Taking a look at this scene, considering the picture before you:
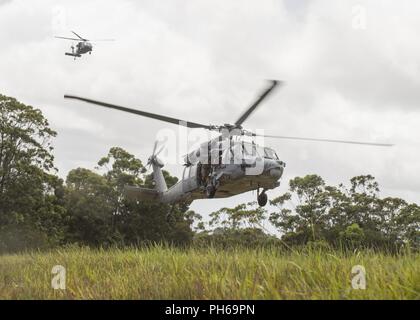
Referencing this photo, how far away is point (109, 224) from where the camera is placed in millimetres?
40562

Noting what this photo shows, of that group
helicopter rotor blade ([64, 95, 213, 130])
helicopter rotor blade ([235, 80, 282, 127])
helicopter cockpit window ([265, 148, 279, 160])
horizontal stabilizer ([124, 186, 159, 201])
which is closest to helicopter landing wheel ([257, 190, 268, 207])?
helicopter cockpit window ([265, 148, 279, 160])

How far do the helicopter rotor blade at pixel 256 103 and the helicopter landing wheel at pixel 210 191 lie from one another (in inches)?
93.7

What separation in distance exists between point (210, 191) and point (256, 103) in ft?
12.3

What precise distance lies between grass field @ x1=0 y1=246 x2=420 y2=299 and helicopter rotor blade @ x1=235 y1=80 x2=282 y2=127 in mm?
5989

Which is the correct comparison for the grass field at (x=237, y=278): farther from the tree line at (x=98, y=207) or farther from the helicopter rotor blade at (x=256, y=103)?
the tree line at (x=98, y=207)

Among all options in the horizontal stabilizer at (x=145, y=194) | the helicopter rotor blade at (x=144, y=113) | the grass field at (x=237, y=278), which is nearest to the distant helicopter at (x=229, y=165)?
the helicopter rotor blade at (x=144, y=113)

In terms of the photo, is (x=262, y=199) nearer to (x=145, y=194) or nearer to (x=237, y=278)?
(x=145, y=194)

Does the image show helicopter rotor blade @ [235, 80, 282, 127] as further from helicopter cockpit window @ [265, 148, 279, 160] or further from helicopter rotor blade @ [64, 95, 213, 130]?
helicopter rotor blade @ [64, 95, 213, 130]

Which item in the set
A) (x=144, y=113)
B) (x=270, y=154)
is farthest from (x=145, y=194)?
(x=144, y=113)

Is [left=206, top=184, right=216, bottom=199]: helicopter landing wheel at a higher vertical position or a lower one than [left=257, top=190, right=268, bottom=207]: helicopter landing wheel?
higher

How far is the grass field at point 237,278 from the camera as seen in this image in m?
5.04

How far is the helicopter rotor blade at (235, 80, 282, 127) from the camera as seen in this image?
13791mm
